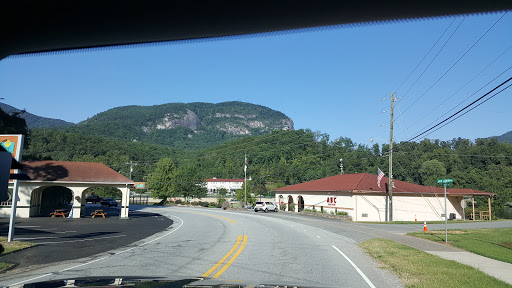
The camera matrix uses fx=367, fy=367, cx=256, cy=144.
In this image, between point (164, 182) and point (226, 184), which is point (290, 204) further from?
point (226, 184)

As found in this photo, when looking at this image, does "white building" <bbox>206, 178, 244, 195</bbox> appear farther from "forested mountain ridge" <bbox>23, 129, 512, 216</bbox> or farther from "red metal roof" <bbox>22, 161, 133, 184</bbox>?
"red metal roof" <bbox>22, 161, 133, 184</bbox>

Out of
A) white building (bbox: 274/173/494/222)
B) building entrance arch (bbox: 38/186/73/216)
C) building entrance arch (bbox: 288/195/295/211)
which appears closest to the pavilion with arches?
building entrance arch (bbox: 38/186/73/216)

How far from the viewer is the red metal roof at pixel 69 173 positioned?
106 feet

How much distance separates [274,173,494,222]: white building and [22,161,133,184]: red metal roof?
2205 centimetres

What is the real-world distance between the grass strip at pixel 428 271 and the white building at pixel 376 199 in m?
24.5

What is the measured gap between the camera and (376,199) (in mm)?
39406

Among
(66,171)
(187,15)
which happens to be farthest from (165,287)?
(66,171)

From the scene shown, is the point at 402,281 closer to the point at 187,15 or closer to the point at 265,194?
the point at 187,15

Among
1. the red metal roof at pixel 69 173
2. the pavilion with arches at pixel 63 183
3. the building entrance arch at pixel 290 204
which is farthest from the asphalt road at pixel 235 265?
the building entrance arch at pixel 290 204

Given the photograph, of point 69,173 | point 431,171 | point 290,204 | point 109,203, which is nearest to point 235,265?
point 69,173

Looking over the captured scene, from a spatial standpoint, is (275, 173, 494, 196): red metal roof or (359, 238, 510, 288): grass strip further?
(275, 173, 494, 196): red metal roof

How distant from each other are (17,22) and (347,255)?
12.1 metres

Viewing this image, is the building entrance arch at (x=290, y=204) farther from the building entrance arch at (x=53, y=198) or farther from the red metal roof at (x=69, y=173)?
the building entrance arch at (x=53, y=198)

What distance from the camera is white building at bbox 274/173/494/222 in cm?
3853
